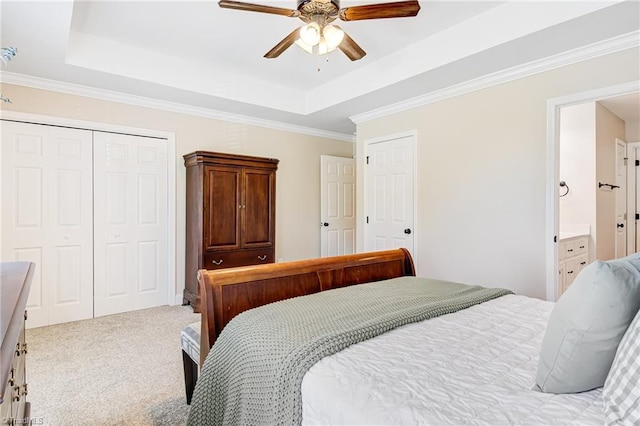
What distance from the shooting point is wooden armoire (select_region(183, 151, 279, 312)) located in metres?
3.83

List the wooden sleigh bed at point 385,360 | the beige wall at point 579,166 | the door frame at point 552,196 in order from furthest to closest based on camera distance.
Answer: the beige wall at point 579,166, the door frame at point 552,196, the wooden sleigh bed at point 385,360

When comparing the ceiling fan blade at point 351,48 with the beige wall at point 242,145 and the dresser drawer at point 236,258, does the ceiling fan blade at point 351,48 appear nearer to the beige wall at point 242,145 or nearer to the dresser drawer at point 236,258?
the beige wall at point 242,145

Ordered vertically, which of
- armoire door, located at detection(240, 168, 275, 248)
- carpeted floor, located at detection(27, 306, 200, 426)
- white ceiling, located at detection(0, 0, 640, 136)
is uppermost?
white ceiling, located at detection(0, 0, 640, 136)

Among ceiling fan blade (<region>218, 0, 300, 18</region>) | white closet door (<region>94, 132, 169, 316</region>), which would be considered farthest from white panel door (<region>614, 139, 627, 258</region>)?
white closet door (<region>94, 132, 169, 316</region>)

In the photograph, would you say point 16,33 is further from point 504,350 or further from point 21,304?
point 504,350

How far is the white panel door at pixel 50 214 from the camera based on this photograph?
3.23m

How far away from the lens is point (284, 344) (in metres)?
1.24

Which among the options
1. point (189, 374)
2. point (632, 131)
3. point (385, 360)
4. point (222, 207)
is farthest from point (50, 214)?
point (632, 131)

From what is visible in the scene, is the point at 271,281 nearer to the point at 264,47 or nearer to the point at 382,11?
the point at 382,11

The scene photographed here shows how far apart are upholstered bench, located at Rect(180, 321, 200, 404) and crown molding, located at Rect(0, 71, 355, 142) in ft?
9.58

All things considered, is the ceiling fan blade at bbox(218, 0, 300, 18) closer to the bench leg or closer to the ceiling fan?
the ceiling fan

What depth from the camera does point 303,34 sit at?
228 cm

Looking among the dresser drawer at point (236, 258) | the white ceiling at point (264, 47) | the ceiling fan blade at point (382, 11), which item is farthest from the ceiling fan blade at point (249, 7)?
the dresser drawer at point (236, 258)

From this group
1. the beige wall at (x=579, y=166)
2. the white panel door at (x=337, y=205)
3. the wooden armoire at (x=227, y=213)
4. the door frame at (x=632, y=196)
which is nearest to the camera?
the wooden armoire at (x=227, y=213)
